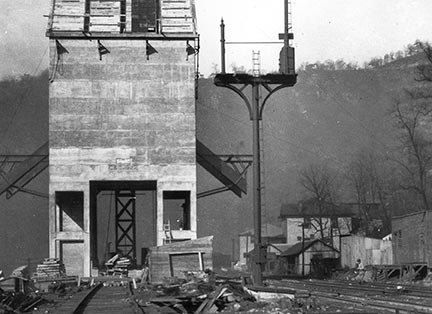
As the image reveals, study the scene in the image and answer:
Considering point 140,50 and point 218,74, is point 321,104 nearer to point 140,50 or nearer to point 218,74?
point 140,50

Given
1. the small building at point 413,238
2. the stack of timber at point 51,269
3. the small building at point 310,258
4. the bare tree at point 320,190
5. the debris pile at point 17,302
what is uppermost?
the bare tree at point 320,190

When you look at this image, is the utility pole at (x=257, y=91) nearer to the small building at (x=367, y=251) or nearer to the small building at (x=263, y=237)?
the small building at (x=367, y=251)

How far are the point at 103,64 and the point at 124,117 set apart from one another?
135 inches

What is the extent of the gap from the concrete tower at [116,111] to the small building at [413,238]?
39.4 ft

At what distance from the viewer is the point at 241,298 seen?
19000 mm

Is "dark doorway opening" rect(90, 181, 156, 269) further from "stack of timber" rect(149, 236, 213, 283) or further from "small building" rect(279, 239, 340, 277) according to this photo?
"small building" rect(279, 239, 340, 277)

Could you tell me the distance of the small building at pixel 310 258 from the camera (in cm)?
6268

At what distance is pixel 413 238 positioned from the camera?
4359 centimetres

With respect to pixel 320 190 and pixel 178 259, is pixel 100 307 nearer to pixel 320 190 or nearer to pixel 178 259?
pixel 178 259

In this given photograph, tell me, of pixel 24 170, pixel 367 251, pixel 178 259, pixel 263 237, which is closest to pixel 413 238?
pixel 178 259

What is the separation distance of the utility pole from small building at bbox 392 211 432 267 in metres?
11.9

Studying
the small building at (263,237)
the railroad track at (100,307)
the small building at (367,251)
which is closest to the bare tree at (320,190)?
the small building at (263,237)

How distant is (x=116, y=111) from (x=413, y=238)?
1828 centimetres

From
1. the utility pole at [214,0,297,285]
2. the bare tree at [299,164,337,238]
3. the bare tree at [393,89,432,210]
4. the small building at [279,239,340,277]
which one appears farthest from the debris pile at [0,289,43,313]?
the bare tree at [299,164,337,238]
